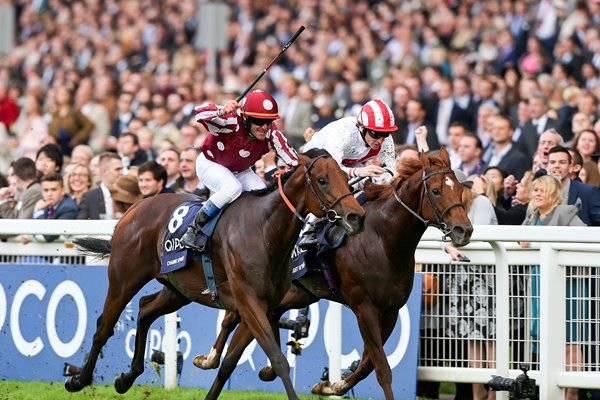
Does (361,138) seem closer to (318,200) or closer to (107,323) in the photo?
(318,200)

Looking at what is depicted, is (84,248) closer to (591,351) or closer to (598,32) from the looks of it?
(591,351)

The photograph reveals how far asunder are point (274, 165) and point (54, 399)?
145 inches

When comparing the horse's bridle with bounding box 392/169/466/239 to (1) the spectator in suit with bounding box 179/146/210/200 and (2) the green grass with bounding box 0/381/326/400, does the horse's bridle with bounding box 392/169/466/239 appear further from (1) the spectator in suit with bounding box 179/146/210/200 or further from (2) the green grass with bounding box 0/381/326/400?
(1) the spectator in suit with bounding box 179/146/210/200

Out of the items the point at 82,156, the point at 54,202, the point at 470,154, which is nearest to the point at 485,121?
the point at 470,154

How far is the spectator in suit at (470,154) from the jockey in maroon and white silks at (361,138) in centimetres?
277

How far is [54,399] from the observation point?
29.0ft

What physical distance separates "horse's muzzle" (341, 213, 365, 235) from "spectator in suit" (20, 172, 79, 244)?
13.5 ft

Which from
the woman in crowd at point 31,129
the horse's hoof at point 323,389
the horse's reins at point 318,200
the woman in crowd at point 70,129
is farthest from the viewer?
the woman in crowd at point 70,129

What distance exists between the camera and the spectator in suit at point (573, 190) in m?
9.12

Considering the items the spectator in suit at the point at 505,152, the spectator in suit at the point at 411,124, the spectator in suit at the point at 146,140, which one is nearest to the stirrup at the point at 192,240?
the spectator in suit at the point at 505,152

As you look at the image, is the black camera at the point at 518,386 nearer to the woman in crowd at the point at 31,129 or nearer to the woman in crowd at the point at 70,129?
the woman in crowd at the point at 31,129

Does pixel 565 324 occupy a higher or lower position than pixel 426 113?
lower

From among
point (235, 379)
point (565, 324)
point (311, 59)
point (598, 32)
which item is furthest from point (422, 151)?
point (311, 59)

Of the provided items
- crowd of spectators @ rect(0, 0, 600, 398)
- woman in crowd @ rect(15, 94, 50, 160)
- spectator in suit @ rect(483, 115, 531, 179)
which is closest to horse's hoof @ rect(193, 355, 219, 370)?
crowd of spectators @ rect(0, 0, 600, 398)
